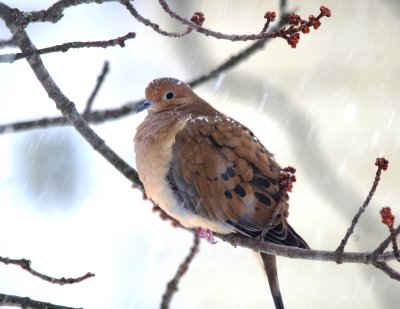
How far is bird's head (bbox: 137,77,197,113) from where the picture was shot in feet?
11.3

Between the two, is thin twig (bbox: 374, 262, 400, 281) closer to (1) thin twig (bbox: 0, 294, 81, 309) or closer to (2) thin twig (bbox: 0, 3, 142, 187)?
(1) thin twig (bbox: 0, 294, 81, 309)

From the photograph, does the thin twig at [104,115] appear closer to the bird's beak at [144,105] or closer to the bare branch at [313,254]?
the bird's beak at [144,105]

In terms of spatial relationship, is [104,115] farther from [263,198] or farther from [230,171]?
[263,198]

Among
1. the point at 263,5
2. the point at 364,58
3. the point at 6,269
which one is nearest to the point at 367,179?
the point at 364,58

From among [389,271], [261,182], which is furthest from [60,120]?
[389,271]

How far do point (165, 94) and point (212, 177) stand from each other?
62cm

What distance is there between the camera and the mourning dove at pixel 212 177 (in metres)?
2.94

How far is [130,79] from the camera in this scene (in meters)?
6.60

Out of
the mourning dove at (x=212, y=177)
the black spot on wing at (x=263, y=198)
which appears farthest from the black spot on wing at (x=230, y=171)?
the black spot on wing at (x=263, y=198)

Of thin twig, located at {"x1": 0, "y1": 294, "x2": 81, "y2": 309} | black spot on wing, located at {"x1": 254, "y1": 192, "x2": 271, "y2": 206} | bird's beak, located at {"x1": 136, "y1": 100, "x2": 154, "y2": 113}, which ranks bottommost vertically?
thin twig, located at {"x1": 0, "y1": 294, "x2": 81, "y2": 309}

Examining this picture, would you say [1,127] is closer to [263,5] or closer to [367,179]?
[367,179]

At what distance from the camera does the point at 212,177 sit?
3004 mm

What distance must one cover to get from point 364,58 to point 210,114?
322 centimetres

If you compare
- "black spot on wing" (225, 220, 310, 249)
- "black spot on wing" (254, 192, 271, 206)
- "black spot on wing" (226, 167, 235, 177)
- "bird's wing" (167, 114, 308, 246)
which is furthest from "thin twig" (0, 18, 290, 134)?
"black spot on wing" (225, 220, 310, 249)
